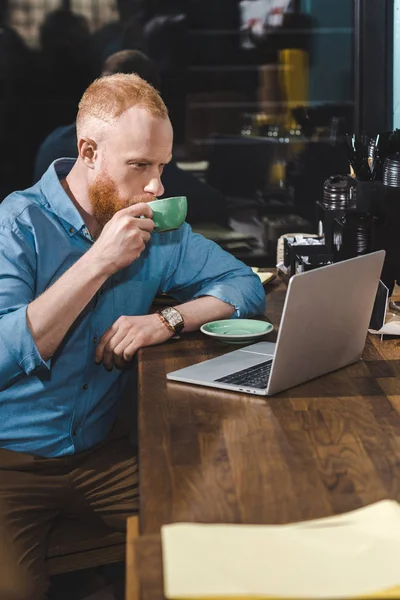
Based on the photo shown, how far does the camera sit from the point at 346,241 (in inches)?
88.0

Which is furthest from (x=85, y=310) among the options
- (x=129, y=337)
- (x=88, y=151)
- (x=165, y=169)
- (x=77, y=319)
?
(x=165, y=169)

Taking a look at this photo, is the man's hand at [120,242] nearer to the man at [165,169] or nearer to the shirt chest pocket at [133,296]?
the shirt chest pocket at [133,296]

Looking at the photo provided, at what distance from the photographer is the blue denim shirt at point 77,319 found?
1.80 meters

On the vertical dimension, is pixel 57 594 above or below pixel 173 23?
below

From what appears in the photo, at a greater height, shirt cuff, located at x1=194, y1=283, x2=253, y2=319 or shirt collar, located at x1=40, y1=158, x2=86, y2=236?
shirt collar, located at x1=40, y1=158, x2=86, y2=236

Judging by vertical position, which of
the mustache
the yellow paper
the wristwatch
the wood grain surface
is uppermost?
the mustache

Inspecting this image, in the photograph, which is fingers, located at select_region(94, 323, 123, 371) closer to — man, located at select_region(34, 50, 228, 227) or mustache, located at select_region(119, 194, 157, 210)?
mustache, located at select_region(119, 194, 157, 210)

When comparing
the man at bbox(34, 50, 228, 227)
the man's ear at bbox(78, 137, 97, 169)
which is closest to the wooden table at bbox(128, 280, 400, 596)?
the man's ear at bbox(78, 137, 97, 169)

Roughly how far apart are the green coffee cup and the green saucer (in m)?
0.23

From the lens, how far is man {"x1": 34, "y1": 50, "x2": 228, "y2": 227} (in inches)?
132

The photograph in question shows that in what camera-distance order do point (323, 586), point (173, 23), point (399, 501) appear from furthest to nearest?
1. point (173, 23)
2. point (399, 501)
3. point (323, 586)

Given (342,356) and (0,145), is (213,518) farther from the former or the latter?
(0,145)

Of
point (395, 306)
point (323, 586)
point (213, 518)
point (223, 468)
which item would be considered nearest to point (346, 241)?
point (395, 306)

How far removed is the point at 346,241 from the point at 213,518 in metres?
1.29
